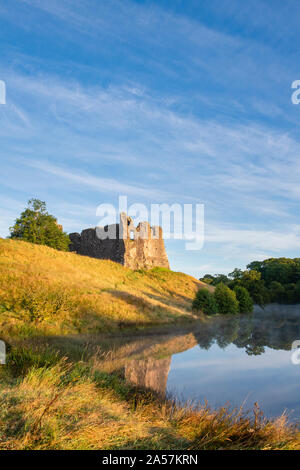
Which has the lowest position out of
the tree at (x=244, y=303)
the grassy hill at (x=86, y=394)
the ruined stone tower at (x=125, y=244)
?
the tree at (x=244, y=303)

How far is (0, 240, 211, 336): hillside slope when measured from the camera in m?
20.5

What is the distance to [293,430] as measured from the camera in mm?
6039

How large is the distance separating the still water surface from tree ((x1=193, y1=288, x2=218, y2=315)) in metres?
16.3

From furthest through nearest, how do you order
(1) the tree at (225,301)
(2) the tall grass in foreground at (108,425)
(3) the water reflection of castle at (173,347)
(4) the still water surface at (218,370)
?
1. (1) the tree at (225,301)
2. (3) the water reflection of castle at (173,347)
3. (4) the still water surface at (218,370)
4. (2) the tall grass in foreground at (108,425)

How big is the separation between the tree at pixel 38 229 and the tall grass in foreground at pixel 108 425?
41.2 m

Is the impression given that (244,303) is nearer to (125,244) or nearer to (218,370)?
(125,244)

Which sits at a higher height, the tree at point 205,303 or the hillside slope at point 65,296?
the hillside slope at point 65,296

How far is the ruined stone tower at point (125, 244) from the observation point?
55.8m

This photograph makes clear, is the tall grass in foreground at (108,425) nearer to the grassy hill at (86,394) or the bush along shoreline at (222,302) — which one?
the grassy hill at (86,394)

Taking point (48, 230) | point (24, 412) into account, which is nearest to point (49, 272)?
point (48, 230)

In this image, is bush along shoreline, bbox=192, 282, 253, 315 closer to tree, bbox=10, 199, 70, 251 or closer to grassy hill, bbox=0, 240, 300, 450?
grassy hill, bbox=0, 240, 300, 450

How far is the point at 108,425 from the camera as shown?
538 cm

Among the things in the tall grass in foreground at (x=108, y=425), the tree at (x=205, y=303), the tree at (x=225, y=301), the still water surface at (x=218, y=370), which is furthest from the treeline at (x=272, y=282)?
the tall grass in foreground at (x=108, y=425)

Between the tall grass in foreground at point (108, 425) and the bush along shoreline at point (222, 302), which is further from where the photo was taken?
the bush along shoreline at point (222, 302)
